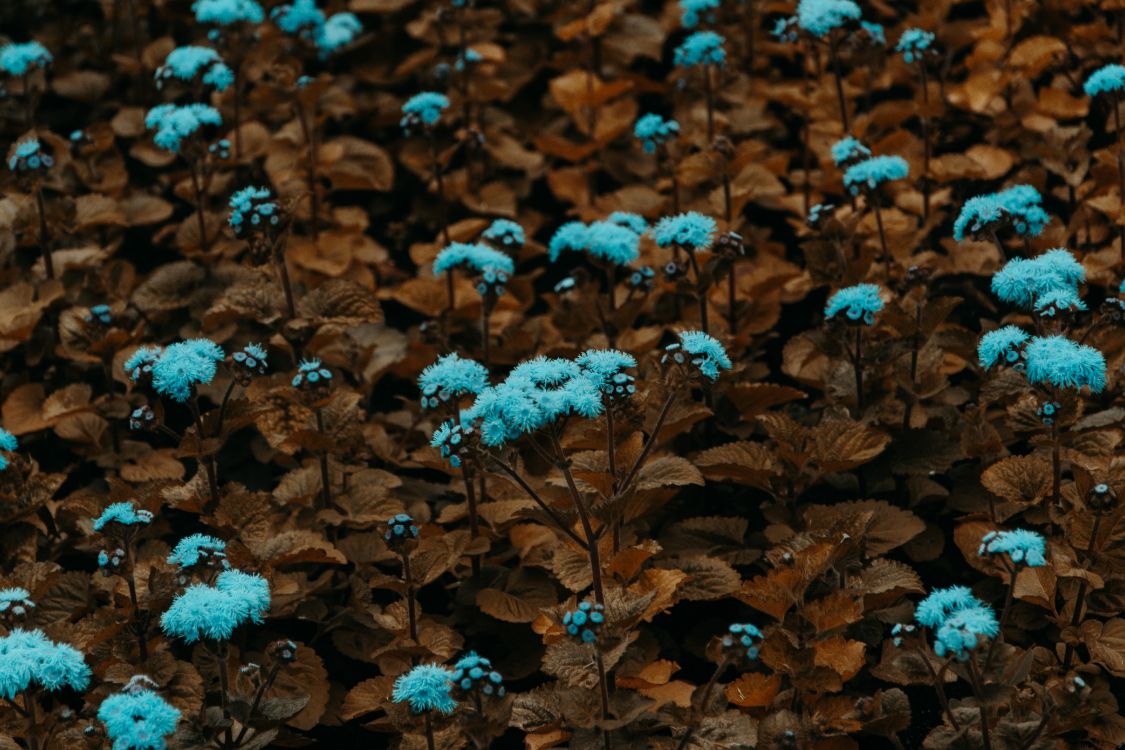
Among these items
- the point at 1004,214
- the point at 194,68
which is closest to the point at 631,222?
the point at 1004,214

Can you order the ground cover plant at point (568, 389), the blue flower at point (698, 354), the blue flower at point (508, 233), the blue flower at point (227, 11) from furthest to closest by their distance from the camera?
the blue flower at point (227, 11), the blue flower at point (508, 233), the blue flower at point (698, 354), the ground cover plant at point (568, 389)

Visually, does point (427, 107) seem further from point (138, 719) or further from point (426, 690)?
point (138, 719)

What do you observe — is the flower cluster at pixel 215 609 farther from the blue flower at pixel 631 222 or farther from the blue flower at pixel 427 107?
the blue flower at pixel 427 107

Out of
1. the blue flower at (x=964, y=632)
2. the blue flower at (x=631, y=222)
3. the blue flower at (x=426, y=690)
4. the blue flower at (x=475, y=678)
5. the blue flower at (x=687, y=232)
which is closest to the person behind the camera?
the blue flower at (x=964, y=632)

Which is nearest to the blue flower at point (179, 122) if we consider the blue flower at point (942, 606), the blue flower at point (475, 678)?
the blue flower at point (475, 678)

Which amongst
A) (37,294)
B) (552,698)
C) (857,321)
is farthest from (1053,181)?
(37,294)

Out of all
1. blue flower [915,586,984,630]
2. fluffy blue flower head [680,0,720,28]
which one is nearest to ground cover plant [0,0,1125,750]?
blue flower [915,586,984,630]

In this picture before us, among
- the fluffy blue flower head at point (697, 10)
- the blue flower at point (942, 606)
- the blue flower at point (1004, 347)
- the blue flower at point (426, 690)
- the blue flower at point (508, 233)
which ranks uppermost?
the fluffy blue flower head at point (697, 10)

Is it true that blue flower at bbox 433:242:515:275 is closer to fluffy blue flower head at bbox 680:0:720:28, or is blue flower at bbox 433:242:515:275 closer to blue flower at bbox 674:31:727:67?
blue flower at bbox 674:31:727:67
